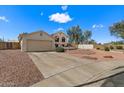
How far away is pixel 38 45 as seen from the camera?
21.5 meters

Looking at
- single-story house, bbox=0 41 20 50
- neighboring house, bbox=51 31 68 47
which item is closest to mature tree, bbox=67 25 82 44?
neighboring house, bbox=51 31 68 47

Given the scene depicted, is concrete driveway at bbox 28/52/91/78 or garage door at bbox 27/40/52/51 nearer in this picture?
concrete driveway at bbox 28/52/91/78

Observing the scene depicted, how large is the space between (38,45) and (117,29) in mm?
21241

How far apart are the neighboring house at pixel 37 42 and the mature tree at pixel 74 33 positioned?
27894mm

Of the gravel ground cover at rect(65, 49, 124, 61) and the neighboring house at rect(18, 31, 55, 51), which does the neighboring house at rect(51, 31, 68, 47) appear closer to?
the neighboring house at rect(18, 31, 55, 51)

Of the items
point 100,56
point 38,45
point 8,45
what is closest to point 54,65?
point 100,56

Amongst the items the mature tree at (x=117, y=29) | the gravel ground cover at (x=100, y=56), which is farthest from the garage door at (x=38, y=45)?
the mature tree at (x=117, y=29)

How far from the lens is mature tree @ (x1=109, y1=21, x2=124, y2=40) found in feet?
102

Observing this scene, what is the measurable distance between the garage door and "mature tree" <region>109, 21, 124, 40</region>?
733 inches

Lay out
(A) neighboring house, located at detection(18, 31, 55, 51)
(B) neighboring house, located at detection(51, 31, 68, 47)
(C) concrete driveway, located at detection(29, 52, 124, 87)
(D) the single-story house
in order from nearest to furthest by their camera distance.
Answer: (C) concrete driveway, located at detection(29, 52, 124, 87), (A) neighboring house, located at detection(18, 31, 55, 51), (D) the single-story house, (B) neighboring house, located at detection(51, 31, 68, 47)

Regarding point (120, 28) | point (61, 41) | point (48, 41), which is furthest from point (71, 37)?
point (48, 41)

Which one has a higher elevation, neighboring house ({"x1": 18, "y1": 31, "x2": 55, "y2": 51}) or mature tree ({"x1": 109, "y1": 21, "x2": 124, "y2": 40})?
mature tree ({"x1": 109, "y1": 21, "x2": 124, "y2": 40})

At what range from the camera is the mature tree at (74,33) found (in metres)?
50.5

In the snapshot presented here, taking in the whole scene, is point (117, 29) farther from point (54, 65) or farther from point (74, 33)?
point (54, 65)
